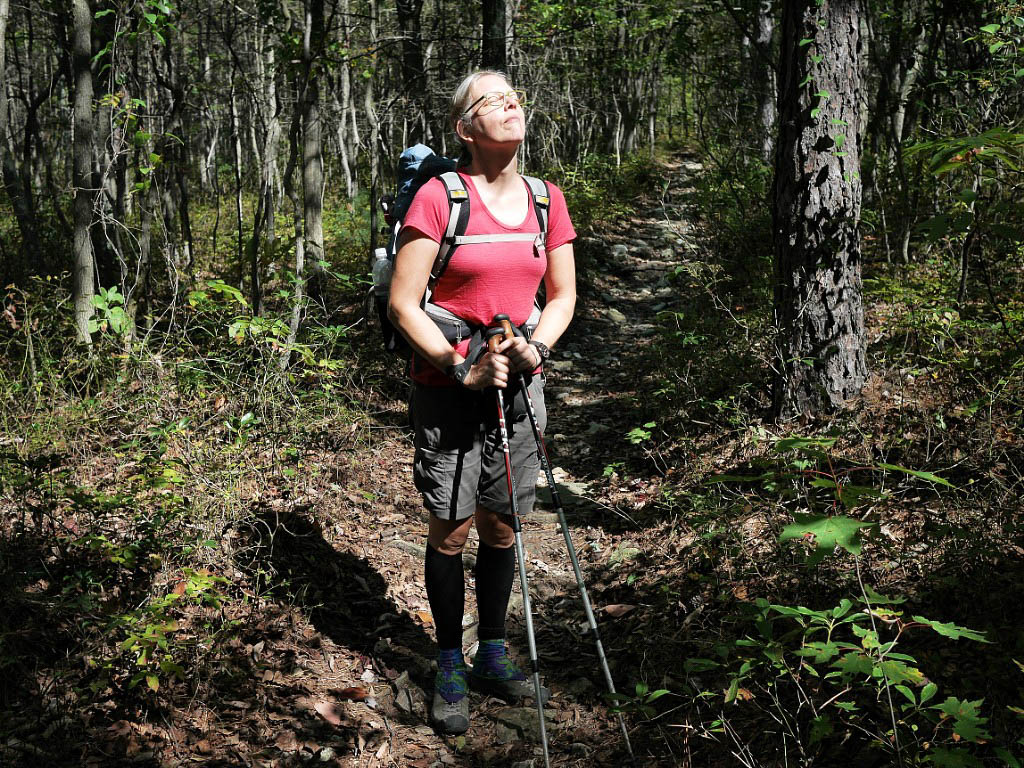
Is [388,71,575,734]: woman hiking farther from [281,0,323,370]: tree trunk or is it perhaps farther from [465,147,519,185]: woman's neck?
[281,0,323,370]: tree trunk

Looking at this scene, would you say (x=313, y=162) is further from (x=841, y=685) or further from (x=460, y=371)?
(x=841, y=685)

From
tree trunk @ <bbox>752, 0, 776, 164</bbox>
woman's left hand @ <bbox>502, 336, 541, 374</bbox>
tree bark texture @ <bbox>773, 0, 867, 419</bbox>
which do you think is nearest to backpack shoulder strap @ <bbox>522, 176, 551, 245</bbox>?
woman's left hand @ <bbox>502, 336, 541, 374</bbox>

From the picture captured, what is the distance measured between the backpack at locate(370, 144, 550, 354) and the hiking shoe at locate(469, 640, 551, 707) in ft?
4.90

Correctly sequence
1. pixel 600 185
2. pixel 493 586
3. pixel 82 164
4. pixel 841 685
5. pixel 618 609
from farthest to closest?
pixel 600 185
pixel 82 164
pixel 618 609
pixel 493 586
pixel 841 685

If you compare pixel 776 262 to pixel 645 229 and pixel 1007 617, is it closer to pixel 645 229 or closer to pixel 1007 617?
→ pixel 1007 617

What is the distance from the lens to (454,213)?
2.93 meters

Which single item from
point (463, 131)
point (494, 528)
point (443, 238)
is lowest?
point (494, 528)

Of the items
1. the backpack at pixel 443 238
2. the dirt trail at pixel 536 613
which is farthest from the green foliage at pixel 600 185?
the backpack at pixel 443 238

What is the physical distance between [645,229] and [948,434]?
1029 centimetres

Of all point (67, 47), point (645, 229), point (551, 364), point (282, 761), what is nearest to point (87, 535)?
point (282, 761)

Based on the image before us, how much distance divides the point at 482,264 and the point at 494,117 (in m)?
0.57

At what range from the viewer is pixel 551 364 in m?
8.92

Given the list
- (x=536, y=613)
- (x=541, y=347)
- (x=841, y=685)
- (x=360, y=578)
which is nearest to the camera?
(x=841, y=685)

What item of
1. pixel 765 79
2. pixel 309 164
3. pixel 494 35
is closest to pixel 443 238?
pixel 309 164
